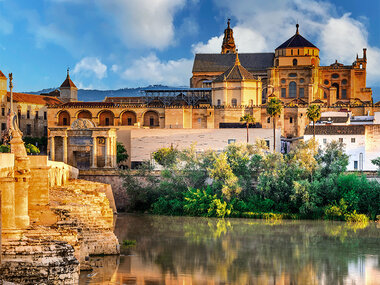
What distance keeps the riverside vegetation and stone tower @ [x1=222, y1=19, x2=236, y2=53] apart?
4843 centimetres

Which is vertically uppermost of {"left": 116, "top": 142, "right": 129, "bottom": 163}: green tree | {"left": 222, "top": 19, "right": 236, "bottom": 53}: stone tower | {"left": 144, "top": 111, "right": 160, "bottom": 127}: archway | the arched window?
{"left": 222, "top": 19, "right": 236, "bottom": 53}: stone tower

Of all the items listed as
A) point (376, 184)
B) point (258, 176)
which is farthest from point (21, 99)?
point (376, 184)

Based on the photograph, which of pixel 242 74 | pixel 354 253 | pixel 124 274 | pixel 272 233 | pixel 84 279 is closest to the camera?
pixel 84 279

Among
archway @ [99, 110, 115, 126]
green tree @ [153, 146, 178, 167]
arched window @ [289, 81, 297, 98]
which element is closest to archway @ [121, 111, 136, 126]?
archway @ [99, 110, 115, 126]

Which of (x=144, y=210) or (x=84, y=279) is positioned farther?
(x=144, y=210)

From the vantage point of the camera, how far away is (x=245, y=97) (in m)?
70.4

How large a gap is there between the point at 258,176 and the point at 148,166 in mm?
7897

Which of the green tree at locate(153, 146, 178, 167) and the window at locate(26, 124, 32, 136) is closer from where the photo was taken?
the green tree at locate(153, 146, 178, 167)

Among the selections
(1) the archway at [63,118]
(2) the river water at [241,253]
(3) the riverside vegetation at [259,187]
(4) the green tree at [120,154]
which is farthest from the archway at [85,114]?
(2) the river water at [241,253]

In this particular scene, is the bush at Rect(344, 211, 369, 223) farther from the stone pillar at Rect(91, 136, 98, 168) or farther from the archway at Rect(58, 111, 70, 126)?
the archway at Rect(58, 111, 70, 126)

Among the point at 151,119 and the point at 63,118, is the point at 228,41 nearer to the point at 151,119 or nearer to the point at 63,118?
the point at 151,119

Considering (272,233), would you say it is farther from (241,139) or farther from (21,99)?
(21,99)

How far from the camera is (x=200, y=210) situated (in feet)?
145

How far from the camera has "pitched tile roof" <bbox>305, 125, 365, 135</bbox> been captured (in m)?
54.7
